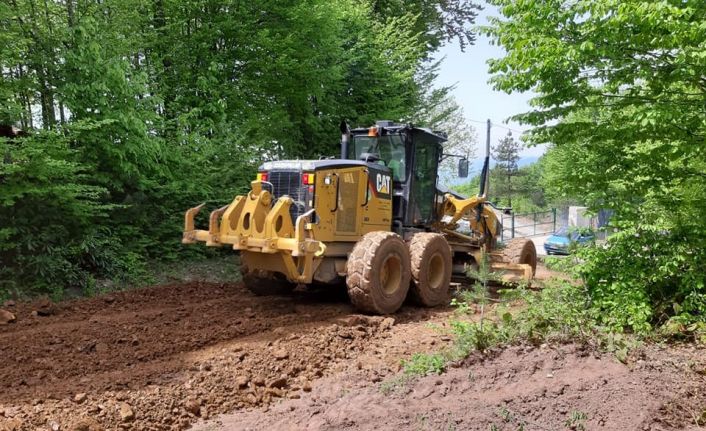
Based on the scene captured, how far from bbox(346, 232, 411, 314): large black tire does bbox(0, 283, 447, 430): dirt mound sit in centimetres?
23

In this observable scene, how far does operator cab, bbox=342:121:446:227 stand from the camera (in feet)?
28.5

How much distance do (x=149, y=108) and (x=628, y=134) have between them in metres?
7.93

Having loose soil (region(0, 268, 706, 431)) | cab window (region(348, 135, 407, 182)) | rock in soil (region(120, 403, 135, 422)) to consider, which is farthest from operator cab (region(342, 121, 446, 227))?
rock in soil (region(120, 403, 135, 422))

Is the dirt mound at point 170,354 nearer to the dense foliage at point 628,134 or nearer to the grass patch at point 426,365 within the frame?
the grass patch at point 426,365

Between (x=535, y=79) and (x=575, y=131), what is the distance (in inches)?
33.3

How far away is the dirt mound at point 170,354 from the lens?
14.1 ft

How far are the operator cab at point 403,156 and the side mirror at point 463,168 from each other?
39cm

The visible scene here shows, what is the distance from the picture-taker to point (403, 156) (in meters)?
8.73

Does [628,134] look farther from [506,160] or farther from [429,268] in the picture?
[506,160]

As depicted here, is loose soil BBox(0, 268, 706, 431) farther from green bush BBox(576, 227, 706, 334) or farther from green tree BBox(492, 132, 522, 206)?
green tree BBox(492, 132, 522, 206)

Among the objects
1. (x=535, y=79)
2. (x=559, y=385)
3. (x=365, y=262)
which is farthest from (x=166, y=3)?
(x=559, y=385)

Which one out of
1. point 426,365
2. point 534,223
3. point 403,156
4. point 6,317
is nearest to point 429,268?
point 403,156

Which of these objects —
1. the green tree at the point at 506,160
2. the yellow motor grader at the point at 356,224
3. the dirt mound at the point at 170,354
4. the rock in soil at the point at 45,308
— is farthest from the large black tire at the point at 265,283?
the green tree at the point at 506,160

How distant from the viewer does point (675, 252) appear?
5.71 m
